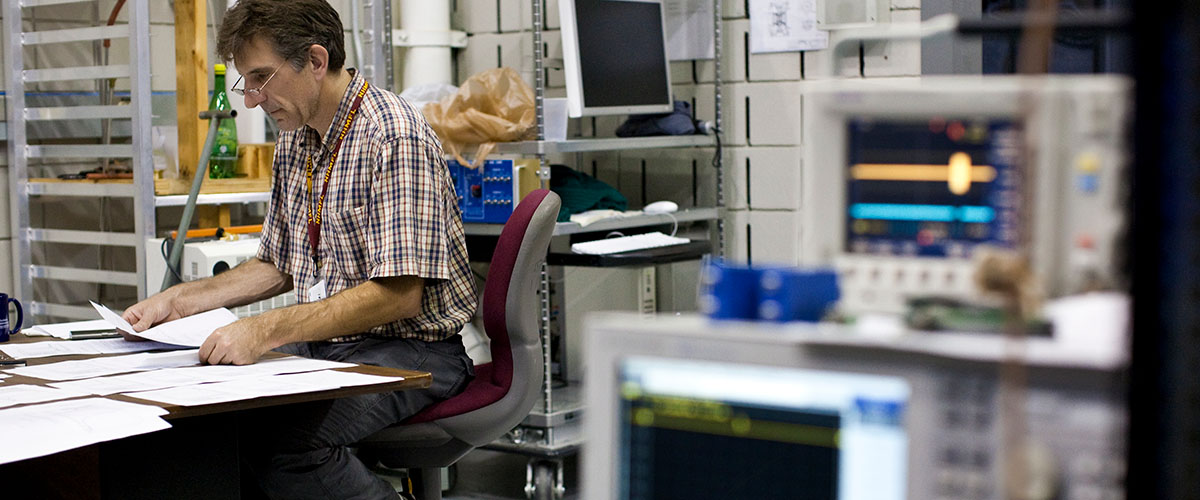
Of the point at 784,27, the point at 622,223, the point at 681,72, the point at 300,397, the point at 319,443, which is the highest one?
the point at 784,27

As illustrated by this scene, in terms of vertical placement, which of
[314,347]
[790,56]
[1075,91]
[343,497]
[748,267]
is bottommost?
[343,497]

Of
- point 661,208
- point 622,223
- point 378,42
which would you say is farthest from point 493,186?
point 378,42

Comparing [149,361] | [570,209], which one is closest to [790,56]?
[570,209]

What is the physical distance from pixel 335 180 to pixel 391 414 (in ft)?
1.50

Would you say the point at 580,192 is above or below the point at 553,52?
below

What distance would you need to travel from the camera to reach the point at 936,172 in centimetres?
→ 91

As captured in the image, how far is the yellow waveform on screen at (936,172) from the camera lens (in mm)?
895

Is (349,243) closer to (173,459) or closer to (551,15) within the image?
(173,459)

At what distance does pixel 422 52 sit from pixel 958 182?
11.3ft

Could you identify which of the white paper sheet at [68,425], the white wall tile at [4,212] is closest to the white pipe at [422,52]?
the white wall tile at [4,212]

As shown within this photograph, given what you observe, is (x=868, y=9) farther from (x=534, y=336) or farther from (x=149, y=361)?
(x=149, y=361)

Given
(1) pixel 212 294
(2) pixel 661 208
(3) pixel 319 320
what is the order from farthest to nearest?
(2) pixel 661 208
(1) pixel 212 294
(3) pixel 319 320

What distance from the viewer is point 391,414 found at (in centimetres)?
228

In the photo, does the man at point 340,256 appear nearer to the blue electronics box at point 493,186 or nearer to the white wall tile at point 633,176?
the blue electronics box at point 493,186
